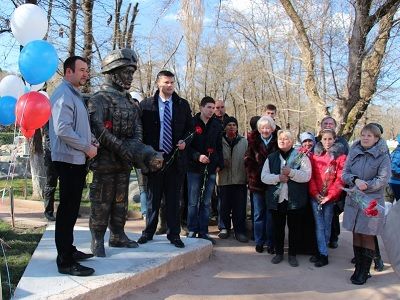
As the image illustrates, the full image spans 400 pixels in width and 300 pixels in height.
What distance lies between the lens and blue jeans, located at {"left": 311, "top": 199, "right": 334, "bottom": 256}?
529 cm

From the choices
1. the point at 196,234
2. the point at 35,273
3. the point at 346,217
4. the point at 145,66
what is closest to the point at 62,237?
the point at 35,273

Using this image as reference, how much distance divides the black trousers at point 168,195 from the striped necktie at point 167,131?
20cm

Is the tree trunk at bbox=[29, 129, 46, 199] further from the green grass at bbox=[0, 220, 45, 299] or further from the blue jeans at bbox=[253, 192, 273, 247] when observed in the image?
the blue jeans at bbox=[253, 192, 273, 247]

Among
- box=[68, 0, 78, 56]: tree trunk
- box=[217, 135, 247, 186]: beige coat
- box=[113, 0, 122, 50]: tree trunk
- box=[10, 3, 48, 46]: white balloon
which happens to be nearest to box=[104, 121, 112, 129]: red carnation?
box=[10, 3, 48, 46]: white balloon

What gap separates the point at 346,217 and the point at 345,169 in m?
0.52

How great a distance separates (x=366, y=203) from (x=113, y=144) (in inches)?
103

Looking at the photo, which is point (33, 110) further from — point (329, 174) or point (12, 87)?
point (329, 174)

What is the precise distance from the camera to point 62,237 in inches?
146

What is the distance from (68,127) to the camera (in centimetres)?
359

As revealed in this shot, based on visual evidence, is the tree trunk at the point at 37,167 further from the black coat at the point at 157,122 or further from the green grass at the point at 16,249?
the black coat at the point at 157,122

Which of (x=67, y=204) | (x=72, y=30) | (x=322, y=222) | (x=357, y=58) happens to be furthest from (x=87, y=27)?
(x=67, y=204)

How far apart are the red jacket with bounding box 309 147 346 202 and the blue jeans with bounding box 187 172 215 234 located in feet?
4.55

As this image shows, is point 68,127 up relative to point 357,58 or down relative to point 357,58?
down

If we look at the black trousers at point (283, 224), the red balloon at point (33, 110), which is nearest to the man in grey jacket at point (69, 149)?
the red balloon at point (33, 110)
